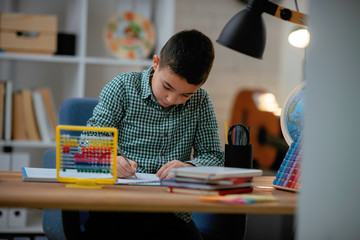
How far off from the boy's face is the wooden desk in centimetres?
40

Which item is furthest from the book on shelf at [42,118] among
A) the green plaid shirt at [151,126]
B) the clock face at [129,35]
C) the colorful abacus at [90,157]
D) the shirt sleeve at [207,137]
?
the colorful abacus at [90,157]

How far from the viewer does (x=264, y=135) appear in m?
3.53

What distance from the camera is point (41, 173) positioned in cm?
119

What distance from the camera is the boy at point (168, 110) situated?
4.47 ft

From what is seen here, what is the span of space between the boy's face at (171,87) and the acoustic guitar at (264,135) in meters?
2.14

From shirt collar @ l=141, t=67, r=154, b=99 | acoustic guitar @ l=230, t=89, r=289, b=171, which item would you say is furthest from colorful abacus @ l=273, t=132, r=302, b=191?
acoustic guitar @ l=230, t=89, r=289, b=171

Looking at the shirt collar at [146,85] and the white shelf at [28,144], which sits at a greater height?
the shirt collar at [146,85]

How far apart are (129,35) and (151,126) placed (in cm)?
125

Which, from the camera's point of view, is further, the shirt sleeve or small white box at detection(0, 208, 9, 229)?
small white box at detection(0, 208, 9, 229)

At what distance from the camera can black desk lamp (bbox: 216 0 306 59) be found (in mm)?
1361

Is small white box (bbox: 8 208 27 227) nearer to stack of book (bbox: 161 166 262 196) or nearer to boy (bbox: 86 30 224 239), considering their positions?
boy (bbox: 86 30 224 239)

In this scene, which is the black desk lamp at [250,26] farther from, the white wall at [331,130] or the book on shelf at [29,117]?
the book on shelf at [29,117]

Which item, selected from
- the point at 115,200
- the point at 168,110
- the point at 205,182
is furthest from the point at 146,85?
the point at 115,200

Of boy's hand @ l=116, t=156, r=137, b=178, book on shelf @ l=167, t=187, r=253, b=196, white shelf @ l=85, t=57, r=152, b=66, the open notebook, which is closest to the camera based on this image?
book on shelf @ l=167, t=187, r=253, b=196
